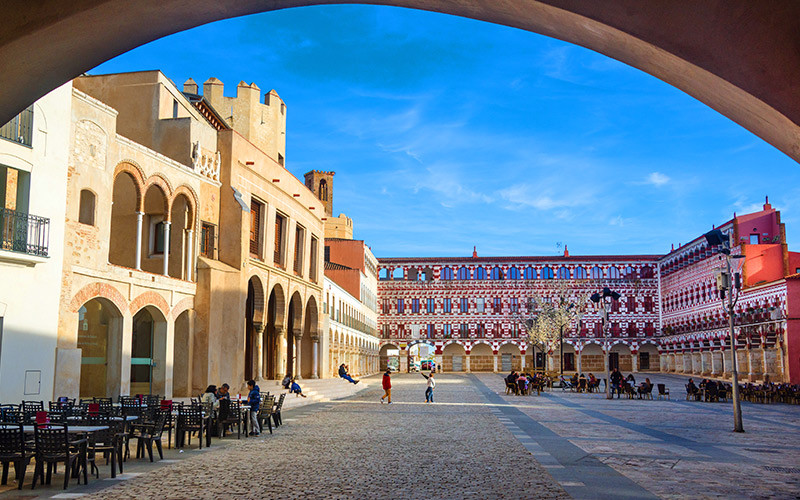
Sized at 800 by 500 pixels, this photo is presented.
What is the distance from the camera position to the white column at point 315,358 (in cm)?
4022

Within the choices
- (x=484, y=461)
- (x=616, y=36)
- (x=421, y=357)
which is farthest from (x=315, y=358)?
(x=421, y=357)

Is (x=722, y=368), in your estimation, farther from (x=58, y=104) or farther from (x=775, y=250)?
(x=58, y=104)

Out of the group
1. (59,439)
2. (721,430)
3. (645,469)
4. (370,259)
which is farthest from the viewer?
(370,259)

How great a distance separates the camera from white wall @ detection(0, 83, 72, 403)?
16.5m

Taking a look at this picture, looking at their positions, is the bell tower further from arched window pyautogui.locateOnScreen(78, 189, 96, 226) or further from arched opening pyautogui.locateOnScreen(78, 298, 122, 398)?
arched window pyautogui.locateOnScreen(78, 189, 96, 226)

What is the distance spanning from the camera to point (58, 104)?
18.4 metres

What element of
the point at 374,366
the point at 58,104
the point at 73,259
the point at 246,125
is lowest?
the point at 374,366

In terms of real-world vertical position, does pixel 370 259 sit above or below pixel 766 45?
above

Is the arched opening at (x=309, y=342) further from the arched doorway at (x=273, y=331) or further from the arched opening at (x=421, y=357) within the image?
the arched opening at (x=421, y=357)

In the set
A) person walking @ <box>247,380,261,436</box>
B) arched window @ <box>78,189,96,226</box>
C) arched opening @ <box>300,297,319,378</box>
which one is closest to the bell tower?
arched opening @ <box>300,297,319,378</box>

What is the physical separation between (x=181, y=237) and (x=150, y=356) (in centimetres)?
462

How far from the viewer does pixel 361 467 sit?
12047mm

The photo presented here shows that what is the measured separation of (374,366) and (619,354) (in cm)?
2696

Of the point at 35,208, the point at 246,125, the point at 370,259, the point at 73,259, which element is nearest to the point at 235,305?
the point at 73,259
